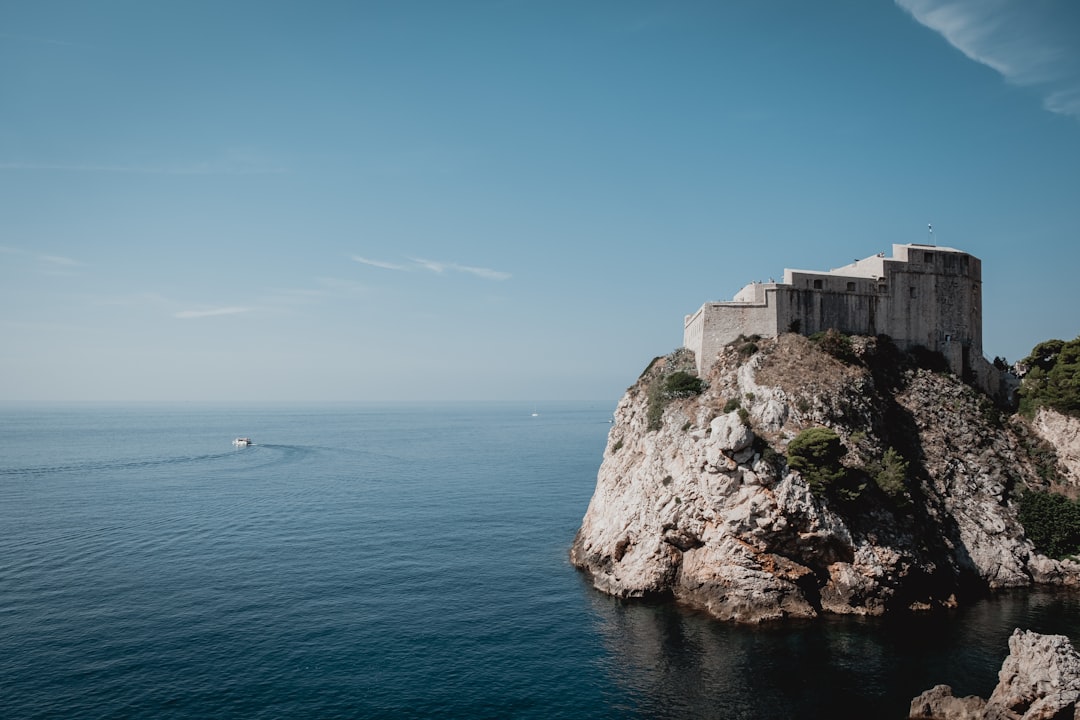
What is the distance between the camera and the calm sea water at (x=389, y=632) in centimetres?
3225

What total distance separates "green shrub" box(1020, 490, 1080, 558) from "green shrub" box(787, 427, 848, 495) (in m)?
17.6

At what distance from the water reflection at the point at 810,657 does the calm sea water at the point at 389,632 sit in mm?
137

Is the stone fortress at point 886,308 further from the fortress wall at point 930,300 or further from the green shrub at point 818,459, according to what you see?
the green shrub at point 818,459

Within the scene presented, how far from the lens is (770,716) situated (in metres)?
30.3

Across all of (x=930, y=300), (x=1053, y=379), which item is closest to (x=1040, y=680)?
(x=1053, y=379)

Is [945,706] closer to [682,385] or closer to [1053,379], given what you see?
[682,385]

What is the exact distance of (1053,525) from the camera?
49094mm

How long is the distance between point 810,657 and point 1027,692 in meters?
10.1

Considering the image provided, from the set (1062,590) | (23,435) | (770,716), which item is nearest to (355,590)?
(770,716)

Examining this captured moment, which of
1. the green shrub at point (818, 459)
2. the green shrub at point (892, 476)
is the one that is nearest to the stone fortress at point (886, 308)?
the green shrub at point (892, 476)

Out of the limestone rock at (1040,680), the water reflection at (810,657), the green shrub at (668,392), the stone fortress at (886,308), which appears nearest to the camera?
the limestone rock at (1040,680)

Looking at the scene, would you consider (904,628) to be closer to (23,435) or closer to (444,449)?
(444,449)

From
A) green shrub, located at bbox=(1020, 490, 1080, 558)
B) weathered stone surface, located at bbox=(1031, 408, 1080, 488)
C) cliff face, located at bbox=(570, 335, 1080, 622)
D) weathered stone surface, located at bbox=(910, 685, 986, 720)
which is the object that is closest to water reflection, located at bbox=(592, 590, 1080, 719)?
weathered stone surface, located at bbox=(910, 685, 986, 720)

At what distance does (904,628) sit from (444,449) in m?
120
